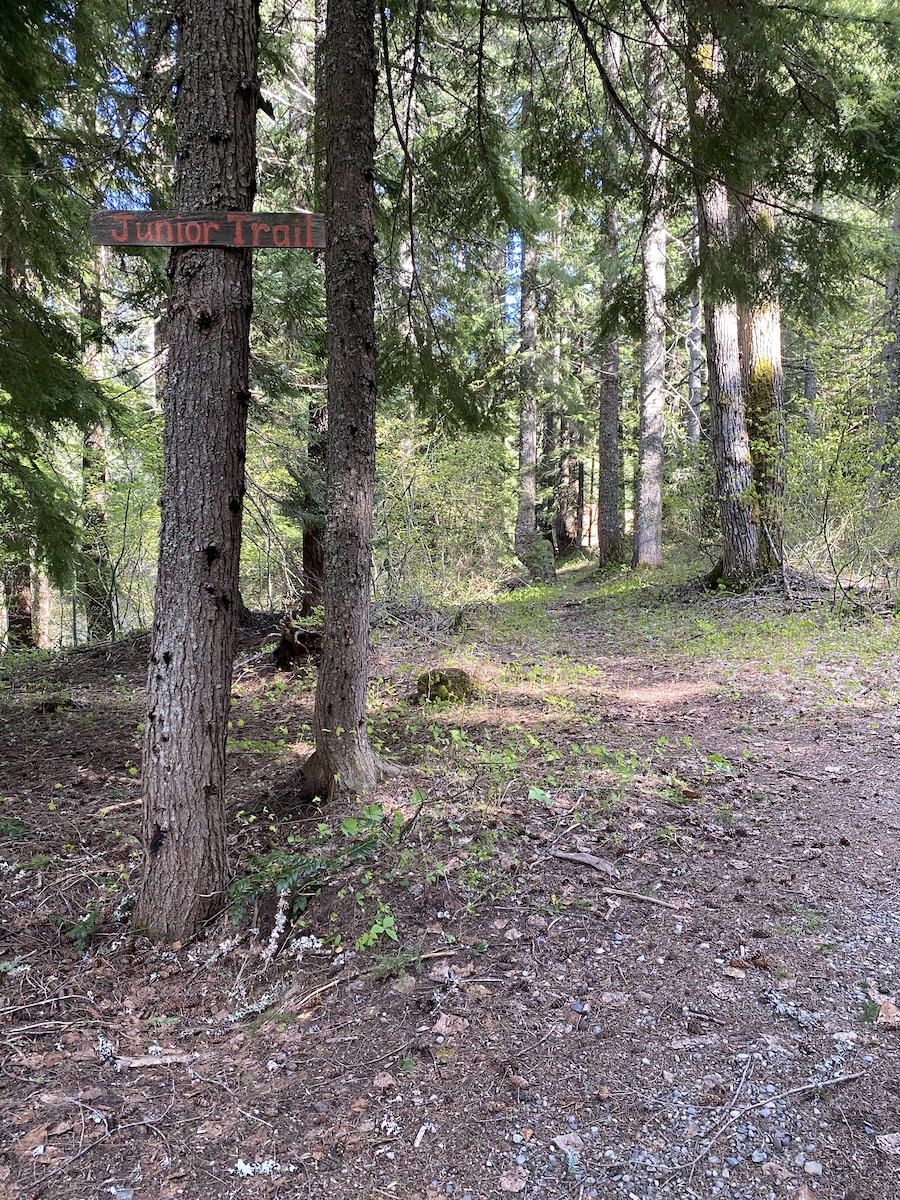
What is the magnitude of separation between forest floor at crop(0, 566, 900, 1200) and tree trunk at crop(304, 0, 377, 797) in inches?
20.4

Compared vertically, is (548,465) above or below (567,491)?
above

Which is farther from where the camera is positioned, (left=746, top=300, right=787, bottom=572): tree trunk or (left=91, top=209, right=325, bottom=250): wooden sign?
(left=746, top=300, right=787, bottom=572): tree trunk

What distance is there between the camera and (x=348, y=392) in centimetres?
408

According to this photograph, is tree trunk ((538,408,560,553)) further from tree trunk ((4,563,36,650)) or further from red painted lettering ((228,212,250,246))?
red painted lettering ((228,212,250,246))

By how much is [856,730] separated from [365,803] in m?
3.48

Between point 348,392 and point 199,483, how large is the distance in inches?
53.9

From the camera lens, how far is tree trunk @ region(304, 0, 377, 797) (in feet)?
13.4

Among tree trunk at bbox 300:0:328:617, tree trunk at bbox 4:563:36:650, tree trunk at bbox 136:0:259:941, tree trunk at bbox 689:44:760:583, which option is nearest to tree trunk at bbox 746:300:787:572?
tree trunk at bbox 689:44:760:583

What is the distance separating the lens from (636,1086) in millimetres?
2150

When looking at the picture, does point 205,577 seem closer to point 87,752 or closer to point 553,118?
point 87,752

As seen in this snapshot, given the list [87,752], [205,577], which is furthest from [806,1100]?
[87,752]

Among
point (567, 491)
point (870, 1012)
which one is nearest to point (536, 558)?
point (567, 491)

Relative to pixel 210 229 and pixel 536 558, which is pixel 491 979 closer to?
pixel 210 229

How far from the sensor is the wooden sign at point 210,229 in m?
2.88
